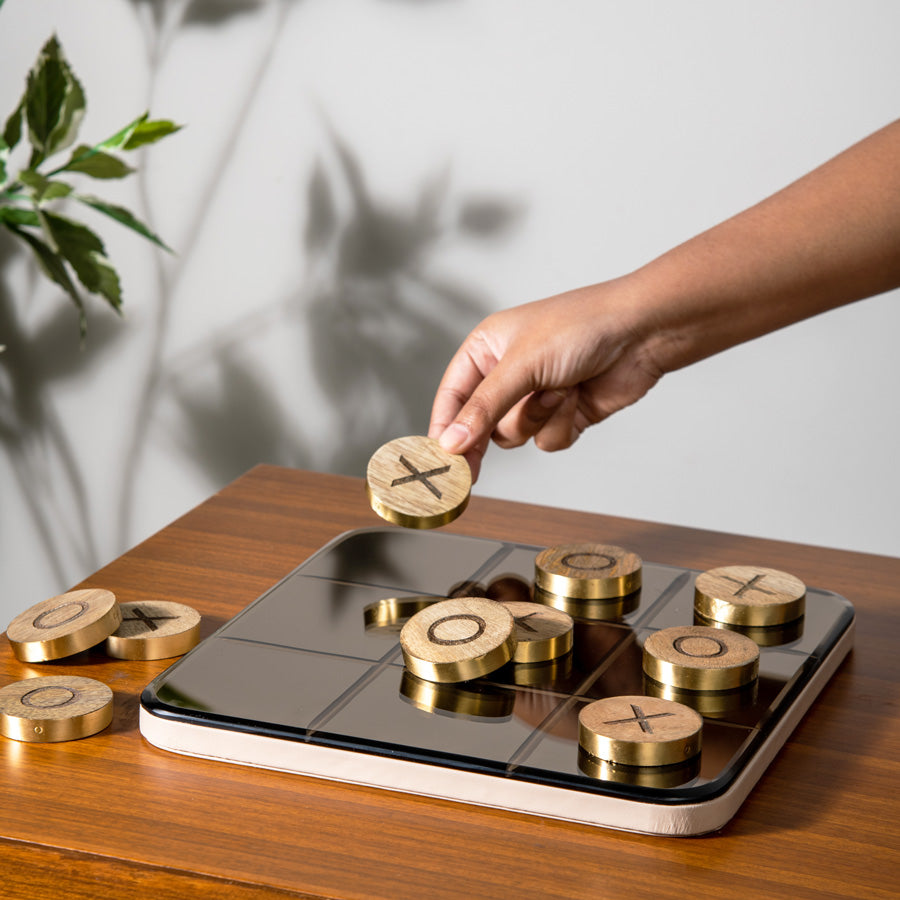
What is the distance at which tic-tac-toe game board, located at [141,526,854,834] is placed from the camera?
2.36ft

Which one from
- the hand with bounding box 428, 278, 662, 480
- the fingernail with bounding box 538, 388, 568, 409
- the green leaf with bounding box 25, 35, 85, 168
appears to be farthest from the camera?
the green leaf with bounding box 25, 35, 85, 168

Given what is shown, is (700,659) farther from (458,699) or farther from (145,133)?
(145,133)

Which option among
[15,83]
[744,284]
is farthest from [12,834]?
[15,83]

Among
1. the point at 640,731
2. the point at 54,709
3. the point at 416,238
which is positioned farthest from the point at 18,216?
the point at 640,731

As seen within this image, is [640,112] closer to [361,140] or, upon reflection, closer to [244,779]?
[361,140]

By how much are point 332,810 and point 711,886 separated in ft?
0.69

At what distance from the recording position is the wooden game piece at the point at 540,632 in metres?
0.86

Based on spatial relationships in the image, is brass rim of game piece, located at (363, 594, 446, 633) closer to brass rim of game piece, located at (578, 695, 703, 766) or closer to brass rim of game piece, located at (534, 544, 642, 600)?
brass rim of game piece, located at (534, 544, 642, 600)

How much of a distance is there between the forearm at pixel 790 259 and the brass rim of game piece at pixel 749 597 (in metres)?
0.19

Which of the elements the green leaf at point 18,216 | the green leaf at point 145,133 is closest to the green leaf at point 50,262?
the green leaf at point 18,216

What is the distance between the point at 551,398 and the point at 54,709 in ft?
1.77

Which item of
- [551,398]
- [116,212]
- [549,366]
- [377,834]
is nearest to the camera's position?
[377,834]

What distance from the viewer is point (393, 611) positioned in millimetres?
958

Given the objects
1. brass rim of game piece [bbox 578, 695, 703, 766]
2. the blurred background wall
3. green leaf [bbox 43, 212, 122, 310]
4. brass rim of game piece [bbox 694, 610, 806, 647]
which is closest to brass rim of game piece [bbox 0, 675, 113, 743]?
brass rim of game piece [bbox 578, 695, 703, 766]
